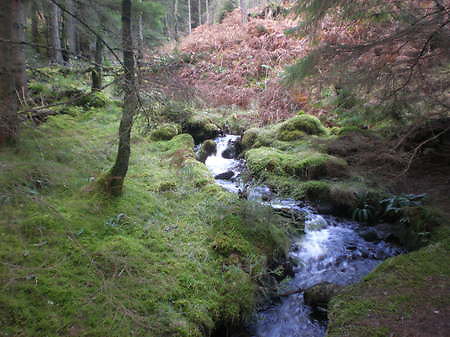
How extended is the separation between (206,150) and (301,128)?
3.49 m

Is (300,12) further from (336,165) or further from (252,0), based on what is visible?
(252,0)

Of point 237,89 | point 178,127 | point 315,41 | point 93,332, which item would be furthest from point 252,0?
point 93,332

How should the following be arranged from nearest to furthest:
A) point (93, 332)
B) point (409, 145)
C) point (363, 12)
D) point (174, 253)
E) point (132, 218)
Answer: point (93, 332), point (174, 253), point (132, 218), point (363, 12), point (409, 145)

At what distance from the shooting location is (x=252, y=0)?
3438cm

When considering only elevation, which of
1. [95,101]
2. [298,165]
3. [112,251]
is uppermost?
[95,101]

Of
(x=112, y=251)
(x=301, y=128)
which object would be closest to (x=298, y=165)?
(x=301, y=128)

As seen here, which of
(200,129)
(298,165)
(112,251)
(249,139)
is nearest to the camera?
(112,251)

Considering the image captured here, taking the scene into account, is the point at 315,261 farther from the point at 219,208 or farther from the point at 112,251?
the point at 112,251

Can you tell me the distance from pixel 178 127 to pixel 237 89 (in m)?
5.50

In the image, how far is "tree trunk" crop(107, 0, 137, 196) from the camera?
3.39 metres

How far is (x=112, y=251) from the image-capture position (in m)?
3.61

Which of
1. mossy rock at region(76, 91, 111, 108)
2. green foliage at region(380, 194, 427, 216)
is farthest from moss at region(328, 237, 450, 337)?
mossy rock at region(76, 91, 111, 108)

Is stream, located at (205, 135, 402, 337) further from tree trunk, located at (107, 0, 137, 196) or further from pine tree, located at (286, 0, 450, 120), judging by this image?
pine tree, located at (286, 0, 450, 120)

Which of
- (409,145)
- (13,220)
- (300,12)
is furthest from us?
(409,145)
